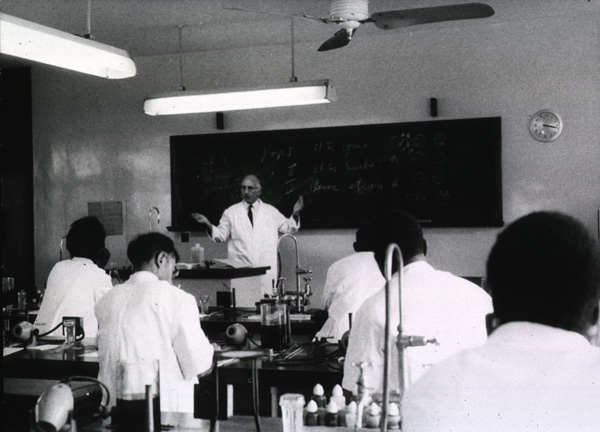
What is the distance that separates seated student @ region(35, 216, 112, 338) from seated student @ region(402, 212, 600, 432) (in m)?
3.26

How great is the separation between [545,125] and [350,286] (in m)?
2.96

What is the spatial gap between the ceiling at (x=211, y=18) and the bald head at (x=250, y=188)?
50.7 inches

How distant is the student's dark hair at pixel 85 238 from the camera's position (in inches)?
170

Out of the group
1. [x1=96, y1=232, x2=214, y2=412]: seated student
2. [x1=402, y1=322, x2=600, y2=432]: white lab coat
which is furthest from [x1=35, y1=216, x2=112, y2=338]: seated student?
[x1=402, y1=322, x2=600, y2=432]: white lab coat

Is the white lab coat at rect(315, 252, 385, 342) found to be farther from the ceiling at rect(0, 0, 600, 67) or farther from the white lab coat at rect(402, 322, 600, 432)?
the white lab coat at rect(402, 322, 600, 432)

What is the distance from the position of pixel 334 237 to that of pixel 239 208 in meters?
0.95

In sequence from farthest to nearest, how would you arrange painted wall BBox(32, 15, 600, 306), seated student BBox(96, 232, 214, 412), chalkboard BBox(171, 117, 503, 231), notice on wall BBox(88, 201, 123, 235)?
notice on wall BBox(88, 201, 123, 235)
chalkboard BBox(171, 117, 503, 231)
painted wall BBox(32, 15, 600, 306)
seated student BBox(96, 232, 214, 412)

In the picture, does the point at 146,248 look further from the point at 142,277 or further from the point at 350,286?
the point at 350,286

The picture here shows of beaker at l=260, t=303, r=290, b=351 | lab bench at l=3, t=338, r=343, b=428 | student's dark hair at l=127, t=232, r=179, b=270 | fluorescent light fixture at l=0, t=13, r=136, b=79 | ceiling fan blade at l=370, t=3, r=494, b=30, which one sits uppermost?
ceiling fan blade at l=370, t=3, r=494, b=30

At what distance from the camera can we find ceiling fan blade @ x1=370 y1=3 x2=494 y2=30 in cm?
378

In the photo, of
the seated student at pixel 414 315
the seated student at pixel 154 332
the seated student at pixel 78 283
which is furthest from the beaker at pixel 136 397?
the seated student at pixel 78 283

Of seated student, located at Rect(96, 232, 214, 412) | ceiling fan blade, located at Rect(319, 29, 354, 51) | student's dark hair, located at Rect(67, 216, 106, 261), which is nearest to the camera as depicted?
seated student, located at Rect(96, 232, 214, 412)

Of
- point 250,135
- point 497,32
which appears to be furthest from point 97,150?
point 497,32

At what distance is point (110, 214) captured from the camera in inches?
302
